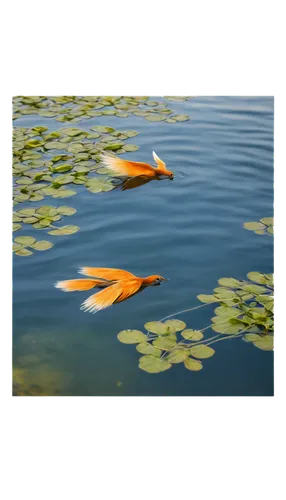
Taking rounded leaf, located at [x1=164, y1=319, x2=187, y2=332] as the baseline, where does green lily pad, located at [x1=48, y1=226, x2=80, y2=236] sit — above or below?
above

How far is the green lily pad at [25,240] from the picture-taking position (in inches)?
90.0

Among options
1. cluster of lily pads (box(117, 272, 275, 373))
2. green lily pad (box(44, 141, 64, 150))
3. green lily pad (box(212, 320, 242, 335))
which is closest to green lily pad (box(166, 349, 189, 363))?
cluster of lily pads (box(117, 272, 275, 373))

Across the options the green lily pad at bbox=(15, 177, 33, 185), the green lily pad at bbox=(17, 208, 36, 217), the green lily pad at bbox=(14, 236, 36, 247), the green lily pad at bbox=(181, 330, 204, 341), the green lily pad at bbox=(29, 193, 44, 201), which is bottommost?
the green lily pad at bbox=(181, 330, 204, 341)

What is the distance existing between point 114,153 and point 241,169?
49cm

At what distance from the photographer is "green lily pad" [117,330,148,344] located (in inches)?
76.8

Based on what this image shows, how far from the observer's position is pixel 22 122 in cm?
277

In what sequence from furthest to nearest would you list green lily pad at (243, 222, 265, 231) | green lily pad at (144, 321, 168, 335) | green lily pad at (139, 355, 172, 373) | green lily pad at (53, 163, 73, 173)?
green lily pad at (53, 163, 73, 173) → green lily pad at (243, 222, 265, 231) → green lily pad at (144, 321, 168, 335) → green lily pad at (139, 355, 172, 373)

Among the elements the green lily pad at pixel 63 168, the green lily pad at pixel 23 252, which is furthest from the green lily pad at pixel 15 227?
the green lily pad at pixel 63 168

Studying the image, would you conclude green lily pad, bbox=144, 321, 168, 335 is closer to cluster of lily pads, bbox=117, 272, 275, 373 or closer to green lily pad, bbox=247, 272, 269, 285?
cluster of lily pads, bbox=117, 272, 275, 373

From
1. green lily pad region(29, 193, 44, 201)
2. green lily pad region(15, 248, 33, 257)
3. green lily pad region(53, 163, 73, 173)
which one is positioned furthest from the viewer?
green lily pad region(53, 163, 73, 173)

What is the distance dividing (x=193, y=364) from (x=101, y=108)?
1355 millimetres

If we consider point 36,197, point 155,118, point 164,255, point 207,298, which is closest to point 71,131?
point 155,118

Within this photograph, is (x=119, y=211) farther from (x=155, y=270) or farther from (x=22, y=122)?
(x=22, y=122)
